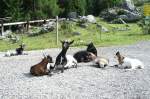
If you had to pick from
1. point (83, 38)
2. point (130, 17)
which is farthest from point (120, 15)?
point (83, 38)

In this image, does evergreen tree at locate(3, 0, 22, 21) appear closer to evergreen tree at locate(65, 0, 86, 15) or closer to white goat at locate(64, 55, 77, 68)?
evergreen tree at locate(65, 0, 86, 15)

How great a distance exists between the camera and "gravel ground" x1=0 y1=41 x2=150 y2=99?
12734 mm

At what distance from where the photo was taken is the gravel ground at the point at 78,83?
1273 cm

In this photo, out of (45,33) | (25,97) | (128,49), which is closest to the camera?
(25,97)

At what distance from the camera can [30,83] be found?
14352 millimetres

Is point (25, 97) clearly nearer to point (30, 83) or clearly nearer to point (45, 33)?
point (30, 83)

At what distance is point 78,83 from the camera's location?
14.3 meters

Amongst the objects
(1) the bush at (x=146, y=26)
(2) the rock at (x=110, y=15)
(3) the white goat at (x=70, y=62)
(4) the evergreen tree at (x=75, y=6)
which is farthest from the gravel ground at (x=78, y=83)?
(4) the evergreen tree at (x=75, y=6)

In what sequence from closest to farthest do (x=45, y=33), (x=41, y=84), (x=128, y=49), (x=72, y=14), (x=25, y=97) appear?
(x=25, y=97), (x=41, y=84), (x=128, y=49), (x=45, y=33), (x=72, y=14)

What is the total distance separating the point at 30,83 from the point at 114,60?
574 centimetres

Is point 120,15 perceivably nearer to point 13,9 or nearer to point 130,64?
point 13,9

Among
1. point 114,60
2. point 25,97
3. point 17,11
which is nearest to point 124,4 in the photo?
point 17,11

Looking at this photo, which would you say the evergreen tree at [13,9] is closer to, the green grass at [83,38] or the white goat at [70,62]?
the green grass at [83,38]

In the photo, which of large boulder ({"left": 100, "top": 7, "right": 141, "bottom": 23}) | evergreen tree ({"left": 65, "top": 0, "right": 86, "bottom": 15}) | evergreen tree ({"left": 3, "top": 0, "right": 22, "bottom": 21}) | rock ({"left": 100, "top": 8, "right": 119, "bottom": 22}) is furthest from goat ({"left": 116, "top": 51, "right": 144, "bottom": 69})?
evergreen tree ({"left": 65, "top": 0, "right": 86, "bottom": 15})
